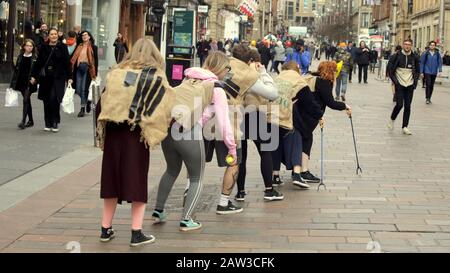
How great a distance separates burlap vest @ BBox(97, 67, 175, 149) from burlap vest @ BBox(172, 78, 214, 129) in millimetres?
309

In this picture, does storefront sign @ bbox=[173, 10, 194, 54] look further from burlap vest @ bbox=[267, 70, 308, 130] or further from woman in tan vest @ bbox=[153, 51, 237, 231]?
woman in tan vest @ bbox=[153, 51, 237, 231]

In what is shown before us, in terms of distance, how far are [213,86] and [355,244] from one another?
1.84 m

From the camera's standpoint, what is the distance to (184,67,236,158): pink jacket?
6.25 m

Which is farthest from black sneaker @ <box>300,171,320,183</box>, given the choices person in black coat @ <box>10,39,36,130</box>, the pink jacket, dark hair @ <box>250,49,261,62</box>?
person in black coat @ <box>10,39,36,130</box>

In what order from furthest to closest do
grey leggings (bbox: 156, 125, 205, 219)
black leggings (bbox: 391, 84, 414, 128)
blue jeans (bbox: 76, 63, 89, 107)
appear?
1. blue jeans (bbox: 76, 63, 89, 107)
2. black leggings (bbox: 391, 84, 414, 128)
3. grey leggings (bbox: 156, 125, 205, 219)

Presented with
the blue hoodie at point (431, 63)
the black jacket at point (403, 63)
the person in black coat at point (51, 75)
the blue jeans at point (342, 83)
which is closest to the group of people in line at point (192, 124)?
the person in black coat at point (51, 75)

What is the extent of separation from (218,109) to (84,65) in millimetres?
8791

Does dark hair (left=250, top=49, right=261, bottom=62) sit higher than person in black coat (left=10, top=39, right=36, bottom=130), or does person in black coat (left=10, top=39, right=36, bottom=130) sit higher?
dark hair (left=250, top=49, right=261, bottom=62)

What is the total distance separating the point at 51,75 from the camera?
12.2m

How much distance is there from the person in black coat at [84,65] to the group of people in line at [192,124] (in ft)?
22.9

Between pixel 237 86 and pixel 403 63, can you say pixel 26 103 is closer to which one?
pixel 237 86
